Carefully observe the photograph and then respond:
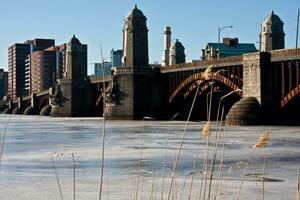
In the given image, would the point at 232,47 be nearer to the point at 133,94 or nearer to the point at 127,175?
the point at 133,94

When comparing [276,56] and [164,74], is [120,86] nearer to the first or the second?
[164,74]

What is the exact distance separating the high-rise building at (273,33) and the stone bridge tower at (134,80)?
17.4 meters

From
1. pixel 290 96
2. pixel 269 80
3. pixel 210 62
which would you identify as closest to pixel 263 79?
pixel 269 80

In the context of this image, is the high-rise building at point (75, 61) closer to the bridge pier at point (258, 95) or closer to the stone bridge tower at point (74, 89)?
the stone bridge tower at point (74, 89)

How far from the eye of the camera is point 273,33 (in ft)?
230

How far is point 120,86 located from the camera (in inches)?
3177

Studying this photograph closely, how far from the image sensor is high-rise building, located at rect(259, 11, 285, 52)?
70.3 m

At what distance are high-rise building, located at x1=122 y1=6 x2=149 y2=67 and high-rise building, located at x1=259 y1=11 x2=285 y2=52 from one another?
1763 centimetres

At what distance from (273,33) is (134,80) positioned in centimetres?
2057

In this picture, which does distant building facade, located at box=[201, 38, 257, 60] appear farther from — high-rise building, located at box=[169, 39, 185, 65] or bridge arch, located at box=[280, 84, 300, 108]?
bridge arch, located at box=[280, 84, 300, 108]

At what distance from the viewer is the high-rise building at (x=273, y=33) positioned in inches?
2768

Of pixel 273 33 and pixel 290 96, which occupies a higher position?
pixel 273 33

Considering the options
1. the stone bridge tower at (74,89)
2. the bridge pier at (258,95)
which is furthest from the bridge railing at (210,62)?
A: the stone bridge tower at (74,89)

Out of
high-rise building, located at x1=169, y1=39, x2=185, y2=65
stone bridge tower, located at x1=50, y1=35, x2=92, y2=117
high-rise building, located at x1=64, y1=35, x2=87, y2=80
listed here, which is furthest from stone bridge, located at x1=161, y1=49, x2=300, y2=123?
high-rise building, located at x1=64, y1=35, x2=87, y2=80
